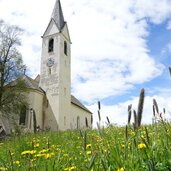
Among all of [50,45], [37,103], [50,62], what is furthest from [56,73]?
[50,45]

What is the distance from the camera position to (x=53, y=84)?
128ft

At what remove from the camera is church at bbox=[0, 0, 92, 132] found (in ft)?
120

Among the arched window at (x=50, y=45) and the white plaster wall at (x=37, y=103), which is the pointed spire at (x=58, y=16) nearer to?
the arched window at (x=50, y=45)

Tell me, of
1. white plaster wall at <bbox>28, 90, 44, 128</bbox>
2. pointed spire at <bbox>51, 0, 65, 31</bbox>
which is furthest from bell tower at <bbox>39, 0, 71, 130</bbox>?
white plaster wall at <bbox>28, 90, 44, 128</bbox>

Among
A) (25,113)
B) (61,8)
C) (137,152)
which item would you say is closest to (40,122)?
(25,113)

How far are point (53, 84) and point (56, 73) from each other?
1754 millimetres

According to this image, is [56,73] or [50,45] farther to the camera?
[50,45]

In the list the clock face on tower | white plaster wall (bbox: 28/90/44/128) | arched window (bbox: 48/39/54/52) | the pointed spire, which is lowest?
white plaster wall (bbox: 28/90/44/128)

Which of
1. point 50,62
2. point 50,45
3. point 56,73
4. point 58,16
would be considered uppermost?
point 58,16

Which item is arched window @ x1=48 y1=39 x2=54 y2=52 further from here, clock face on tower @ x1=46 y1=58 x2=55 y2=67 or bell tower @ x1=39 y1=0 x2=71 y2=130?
clock face on tower @ x1=46 y1=58 x2=55 y2=67

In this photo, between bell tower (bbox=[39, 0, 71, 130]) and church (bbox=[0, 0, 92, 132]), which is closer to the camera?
church (bbox=[0, 0, 92, 132])

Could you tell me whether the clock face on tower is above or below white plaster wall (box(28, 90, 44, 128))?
above

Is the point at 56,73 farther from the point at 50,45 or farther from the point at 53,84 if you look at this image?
the point at 50,45

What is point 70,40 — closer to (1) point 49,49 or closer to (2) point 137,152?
(1) point 49,49
